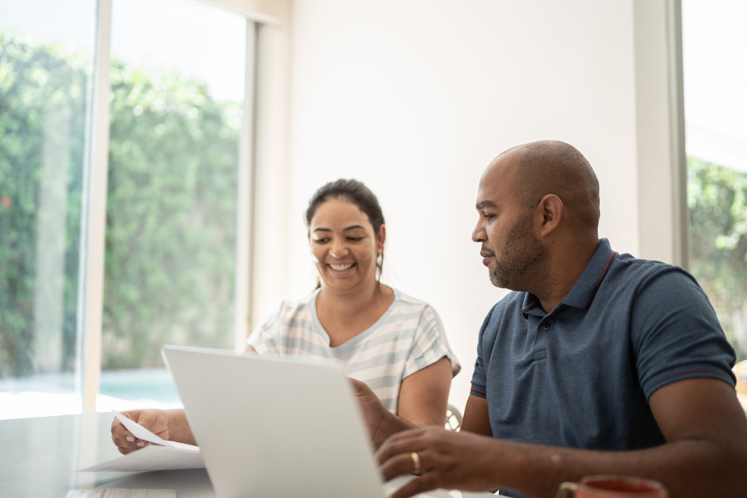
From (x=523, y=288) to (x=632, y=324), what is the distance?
255mm

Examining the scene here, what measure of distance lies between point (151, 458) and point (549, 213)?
31.8 inches

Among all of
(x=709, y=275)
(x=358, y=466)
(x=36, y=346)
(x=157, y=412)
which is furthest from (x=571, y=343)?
(x=36, y=346)

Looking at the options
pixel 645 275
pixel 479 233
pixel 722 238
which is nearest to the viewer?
pixel 645 275

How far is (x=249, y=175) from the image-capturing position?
3828mm

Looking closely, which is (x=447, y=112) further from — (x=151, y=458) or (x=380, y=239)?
(x=151, y=458)

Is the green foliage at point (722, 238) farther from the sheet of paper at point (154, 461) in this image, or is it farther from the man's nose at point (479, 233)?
the sheet of paper at point (154, 461)

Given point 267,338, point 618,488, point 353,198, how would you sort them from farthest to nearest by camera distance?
point 353,198 < point 267,338 < point 618,488

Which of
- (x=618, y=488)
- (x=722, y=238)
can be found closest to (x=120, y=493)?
(x=618, y=488)

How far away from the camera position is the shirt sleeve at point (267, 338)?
5.82 feet

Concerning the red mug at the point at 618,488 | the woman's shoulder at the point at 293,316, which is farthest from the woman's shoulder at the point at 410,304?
the red mug at the point at 618,488

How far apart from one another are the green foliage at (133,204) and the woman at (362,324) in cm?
167

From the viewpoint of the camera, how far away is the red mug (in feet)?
1.78

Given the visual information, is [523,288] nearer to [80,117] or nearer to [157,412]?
[157,412]

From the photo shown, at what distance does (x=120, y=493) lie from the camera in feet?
3.08
